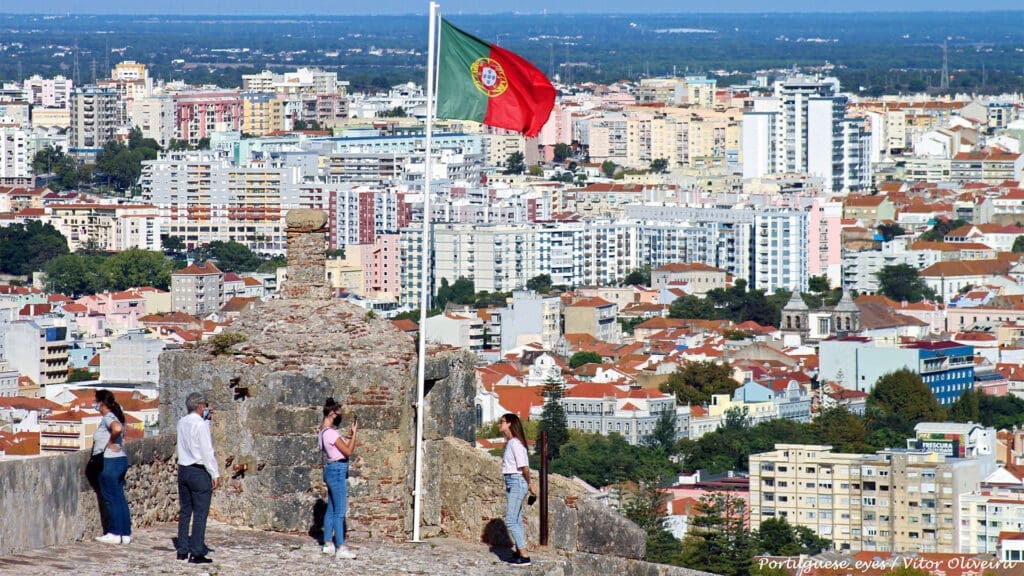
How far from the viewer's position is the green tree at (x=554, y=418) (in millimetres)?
39500

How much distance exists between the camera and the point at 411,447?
793 cm

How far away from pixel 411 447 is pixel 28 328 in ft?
145

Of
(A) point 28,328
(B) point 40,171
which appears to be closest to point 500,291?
(A) point 28,328

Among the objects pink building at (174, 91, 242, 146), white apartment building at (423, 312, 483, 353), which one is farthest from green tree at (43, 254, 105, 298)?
pink building at (174, 91, 242, 146)

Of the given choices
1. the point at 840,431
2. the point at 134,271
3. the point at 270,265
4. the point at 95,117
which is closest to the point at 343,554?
the point at 840,431

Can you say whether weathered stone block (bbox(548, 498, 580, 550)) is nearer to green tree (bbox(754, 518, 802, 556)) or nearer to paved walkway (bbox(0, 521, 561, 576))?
paved walkway (bbox(0, 521, 561, 576))

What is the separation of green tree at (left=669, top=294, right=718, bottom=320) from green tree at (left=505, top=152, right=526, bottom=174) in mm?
35435

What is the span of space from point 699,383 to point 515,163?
172ft

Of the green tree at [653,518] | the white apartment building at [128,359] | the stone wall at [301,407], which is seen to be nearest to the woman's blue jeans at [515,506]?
the stone wall at [301,407]

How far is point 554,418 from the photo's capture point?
138ft

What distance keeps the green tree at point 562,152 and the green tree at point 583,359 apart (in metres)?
52.9

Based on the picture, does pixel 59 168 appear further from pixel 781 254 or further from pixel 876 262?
pixel 876 262

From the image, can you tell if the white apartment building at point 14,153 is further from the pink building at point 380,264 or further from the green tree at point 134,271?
the pink building at point 380,264

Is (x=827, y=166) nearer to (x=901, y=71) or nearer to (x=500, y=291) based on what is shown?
(x=500, y=291)
